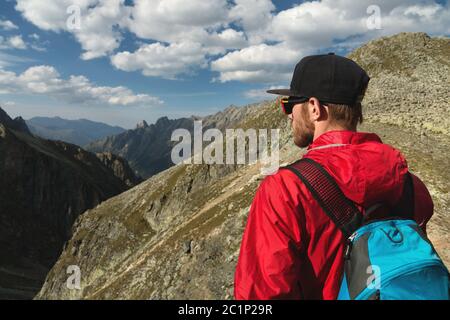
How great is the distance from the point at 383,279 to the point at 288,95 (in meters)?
2.45

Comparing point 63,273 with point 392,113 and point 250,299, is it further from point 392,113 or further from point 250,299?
point 250,299

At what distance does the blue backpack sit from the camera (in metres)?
3.61

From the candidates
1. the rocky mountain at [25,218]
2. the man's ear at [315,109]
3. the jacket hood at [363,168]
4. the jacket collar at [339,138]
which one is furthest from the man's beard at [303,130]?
the rocky mountain at [25,218]

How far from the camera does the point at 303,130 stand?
4.80 meters

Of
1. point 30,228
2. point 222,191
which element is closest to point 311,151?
point 222,191

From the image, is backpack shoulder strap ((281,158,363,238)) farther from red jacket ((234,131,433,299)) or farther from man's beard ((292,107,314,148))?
man's beard ((292,107,314,148))

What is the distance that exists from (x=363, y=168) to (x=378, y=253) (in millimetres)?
895

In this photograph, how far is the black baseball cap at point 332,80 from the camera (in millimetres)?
4441

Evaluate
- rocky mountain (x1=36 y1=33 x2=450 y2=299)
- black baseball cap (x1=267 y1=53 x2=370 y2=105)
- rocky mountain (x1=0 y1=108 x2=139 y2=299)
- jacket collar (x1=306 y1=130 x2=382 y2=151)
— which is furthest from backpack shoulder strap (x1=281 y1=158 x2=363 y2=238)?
rocky mountain (x1=0 y1=108 x2=139 y2=299)

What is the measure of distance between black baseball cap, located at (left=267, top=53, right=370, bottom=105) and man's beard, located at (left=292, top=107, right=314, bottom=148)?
1.11 ft

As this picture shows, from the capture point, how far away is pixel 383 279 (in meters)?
3.62

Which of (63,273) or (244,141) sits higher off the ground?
(244,141)

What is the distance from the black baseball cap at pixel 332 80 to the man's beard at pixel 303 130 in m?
0.34

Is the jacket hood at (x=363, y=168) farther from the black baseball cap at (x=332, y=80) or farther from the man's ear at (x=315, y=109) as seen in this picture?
the black baseball cap at (x=332, y=80)
